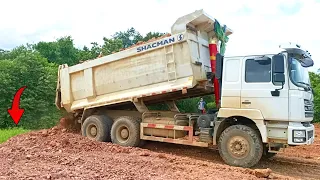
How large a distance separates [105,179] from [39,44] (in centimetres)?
2983

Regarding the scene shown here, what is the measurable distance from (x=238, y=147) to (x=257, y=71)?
1591 mm

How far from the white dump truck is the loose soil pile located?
780 mm

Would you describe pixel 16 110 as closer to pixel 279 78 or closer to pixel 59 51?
pixel 279 78

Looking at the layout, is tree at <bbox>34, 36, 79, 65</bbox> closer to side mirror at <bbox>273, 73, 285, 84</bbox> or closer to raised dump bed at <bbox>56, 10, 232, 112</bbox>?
raised dump bed at <bbox>56, 10, 232, 112</bbox>

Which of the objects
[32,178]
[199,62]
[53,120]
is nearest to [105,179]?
[32,178]

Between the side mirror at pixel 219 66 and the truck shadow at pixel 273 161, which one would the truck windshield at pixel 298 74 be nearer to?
the side mirror at pixel 219 66

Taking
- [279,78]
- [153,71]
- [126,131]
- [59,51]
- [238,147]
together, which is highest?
[59,51]

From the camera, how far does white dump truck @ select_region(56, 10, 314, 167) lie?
7.21 metres

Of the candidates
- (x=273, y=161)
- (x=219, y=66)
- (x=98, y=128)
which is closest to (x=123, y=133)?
(x=98, y=128)

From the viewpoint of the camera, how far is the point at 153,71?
9.00m

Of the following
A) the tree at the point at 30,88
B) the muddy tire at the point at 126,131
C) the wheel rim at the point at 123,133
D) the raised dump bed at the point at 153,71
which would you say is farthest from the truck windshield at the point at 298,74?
the tree at the point at 30,88

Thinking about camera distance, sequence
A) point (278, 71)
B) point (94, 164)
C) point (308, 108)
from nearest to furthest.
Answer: point (94, 164) → point (278, 71) → point (308, 108)

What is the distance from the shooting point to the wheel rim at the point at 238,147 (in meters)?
7.43

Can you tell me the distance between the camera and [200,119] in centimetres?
824
